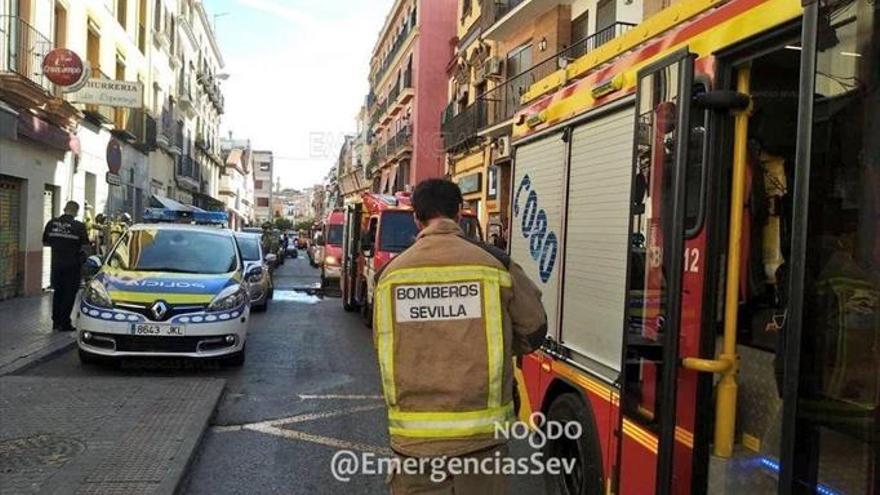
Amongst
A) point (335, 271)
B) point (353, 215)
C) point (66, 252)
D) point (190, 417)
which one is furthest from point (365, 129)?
point (190, 417)

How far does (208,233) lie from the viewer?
9.90 m

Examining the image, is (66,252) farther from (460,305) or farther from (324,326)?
(460,305)

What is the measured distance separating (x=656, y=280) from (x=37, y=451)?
431 cm

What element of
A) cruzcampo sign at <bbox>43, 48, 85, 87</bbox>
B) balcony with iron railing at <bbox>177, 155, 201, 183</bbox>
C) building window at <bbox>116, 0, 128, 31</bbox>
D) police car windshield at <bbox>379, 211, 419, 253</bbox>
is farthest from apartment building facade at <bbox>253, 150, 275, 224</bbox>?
police car windshield at <bbox>379, 211, 419, 253</bbox>

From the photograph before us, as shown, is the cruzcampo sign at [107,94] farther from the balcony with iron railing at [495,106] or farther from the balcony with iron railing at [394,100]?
the balcony with iron railing at [394,100]

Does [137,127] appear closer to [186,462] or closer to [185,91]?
[185,91]

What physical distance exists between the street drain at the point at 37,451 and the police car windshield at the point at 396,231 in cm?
761

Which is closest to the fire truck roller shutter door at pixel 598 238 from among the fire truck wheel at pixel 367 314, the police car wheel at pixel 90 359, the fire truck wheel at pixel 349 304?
the police car wheel at pixel 90 359

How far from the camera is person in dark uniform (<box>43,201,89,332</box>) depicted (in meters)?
10.3

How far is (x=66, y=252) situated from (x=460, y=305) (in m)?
9.27

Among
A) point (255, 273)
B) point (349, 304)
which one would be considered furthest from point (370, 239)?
point (349, 304)

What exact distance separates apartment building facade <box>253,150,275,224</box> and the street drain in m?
122

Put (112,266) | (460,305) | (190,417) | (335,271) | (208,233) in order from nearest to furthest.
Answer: (460,305), (190,417), (112,266), (208,233), (335,271)

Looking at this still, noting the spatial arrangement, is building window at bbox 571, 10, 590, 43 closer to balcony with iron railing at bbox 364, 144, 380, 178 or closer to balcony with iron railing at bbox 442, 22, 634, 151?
balcony with iron railing at bbox 442, 22, 634, 151
